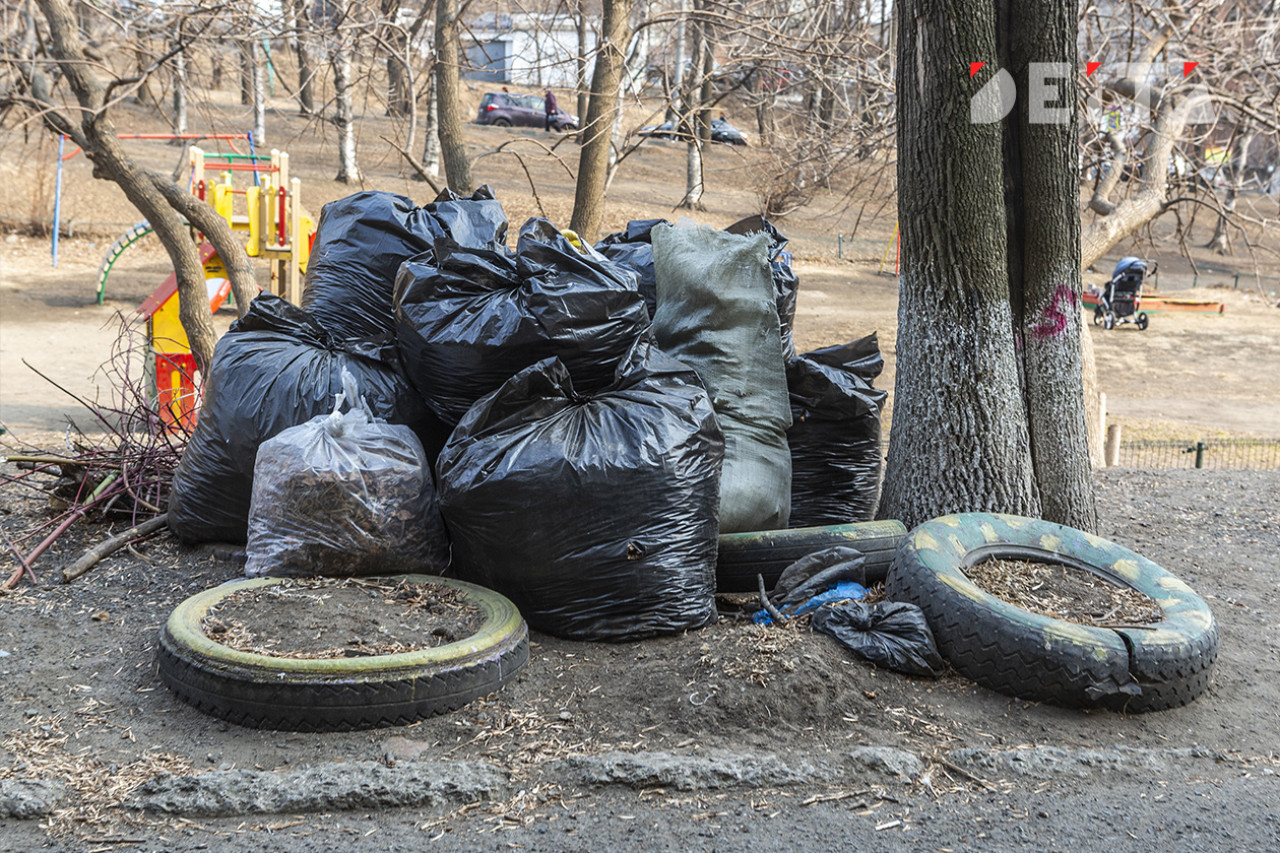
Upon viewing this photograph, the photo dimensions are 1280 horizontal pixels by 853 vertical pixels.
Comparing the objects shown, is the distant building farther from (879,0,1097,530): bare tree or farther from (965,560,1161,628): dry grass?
(965,560,1161,628): dry grass

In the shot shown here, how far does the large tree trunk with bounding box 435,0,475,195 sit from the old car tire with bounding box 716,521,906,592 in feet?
13.6

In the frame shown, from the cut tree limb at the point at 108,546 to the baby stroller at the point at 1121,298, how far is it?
1683 centimetres

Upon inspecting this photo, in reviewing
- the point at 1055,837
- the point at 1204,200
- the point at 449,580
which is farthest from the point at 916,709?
the point at 1204,200

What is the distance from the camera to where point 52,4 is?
19.2ft

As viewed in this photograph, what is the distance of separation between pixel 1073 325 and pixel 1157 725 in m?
1.60

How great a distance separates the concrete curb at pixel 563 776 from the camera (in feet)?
7.11

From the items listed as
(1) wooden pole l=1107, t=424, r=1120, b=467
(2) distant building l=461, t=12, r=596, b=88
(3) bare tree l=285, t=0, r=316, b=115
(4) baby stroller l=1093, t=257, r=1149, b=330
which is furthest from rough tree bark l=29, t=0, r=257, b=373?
(4) baby stroller l=1093, t=257, r=1149, b=330

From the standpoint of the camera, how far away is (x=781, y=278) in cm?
412

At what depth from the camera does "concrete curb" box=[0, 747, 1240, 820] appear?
7.11ft

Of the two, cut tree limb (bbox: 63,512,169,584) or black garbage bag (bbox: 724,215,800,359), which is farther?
black garbage bag (bbox: 724,215,800,359)

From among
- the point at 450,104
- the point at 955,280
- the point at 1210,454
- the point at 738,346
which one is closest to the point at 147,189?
the point at 450,104

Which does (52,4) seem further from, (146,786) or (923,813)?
(923,813)

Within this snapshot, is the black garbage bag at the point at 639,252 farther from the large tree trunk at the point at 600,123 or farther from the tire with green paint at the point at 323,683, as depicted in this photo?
the large tree trunk at the point at 600,123

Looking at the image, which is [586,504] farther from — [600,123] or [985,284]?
[600,123]
